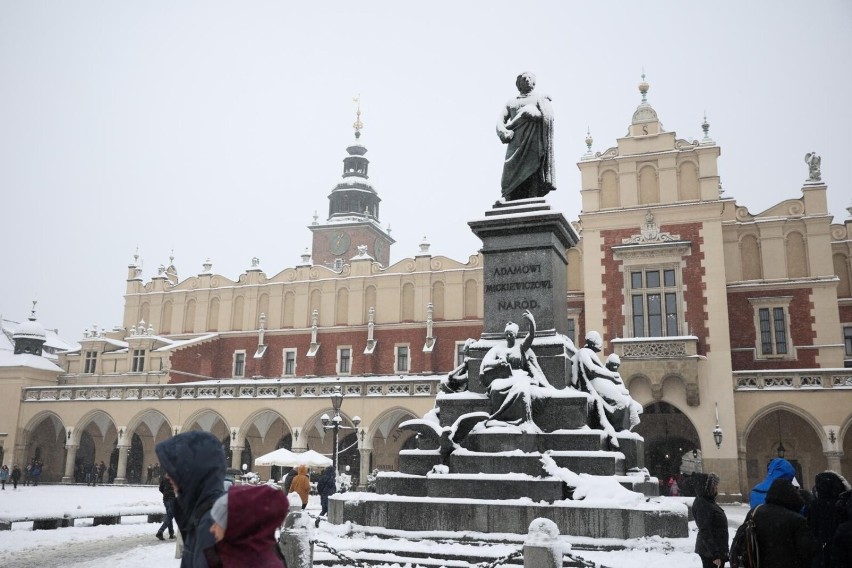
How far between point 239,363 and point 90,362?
787cm

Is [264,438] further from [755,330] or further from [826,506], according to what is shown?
[826,506]

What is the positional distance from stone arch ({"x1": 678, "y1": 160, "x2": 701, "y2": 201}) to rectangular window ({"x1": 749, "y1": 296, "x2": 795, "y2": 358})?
4.51 m

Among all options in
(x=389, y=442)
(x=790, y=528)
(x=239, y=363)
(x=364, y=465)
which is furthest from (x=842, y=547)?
(x=239, y=363)

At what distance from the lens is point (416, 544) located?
7371 millimetres

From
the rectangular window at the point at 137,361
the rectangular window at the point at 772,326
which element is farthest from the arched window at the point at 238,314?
the rectangular window at the point at 772,326

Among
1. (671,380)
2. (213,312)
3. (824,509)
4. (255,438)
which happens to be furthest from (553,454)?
(213,312)

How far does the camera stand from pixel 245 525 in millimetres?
2602

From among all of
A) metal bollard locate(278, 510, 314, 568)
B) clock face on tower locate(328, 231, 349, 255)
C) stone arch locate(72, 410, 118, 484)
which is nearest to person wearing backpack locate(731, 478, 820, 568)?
metal bollard locate(278, 510, 314, 568)

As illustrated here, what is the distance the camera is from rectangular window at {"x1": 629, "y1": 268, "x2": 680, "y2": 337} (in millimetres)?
27281

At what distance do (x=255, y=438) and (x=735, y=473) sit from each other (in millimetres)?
20743

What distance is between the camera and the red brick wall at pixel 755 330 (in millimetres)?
27172

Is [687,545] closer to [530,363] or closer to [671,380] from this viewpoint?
[530,363]

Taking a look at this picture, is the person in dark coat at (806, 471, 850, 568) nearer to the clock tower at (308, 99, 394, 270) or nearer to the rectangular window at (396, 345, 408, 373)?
the rectangular window at (396, 345, 408, 373)

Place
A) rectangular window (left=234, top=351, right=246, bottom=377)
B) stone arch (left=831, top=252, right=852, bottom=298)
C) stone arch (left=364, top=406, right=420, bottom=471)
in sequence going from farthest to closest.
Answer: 1. rectangular window (left=234, top=351, right=246, bottom=377)
2. stone arch (left=364, top=406, right=420, bottom=471)
3. stone arch (left=831, top=252, right=852, bottom=298)
